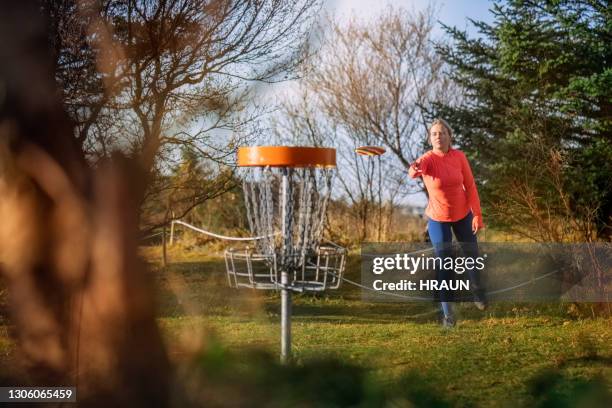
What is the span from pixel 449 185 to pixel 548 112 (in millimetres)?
4129

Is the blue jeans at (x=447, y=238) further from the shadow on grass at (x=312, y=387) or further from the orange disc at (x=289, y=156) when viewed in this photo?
the shadow on grass at (x=312, y=387)

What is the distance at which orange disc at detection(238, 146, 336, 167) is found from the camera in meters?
3.53

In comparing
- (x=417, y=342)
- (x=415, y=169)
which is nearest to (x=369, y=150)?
(x=417, y=342)

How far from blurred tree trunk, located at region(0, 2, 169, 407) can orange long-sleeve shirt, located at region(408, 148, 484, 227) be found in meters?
3.60

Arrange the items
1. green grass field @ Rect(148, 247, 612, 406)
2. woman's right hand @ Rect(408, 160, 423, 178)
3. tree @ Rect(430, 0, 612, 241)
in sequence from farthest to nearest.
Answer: tree @ Rect(430, 0, 612, 241), woman's right hand @ Rect(408, 160, 423, 178), green grass field @ Rect(148, 247, 612, 406)

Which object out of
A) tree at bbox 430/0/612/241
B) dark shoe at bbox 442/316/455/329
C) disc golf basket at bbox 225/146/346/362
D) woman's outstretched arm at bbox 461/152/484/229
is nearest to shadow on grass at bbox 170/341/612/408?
disc golf basket at bbox 225/146/346/362

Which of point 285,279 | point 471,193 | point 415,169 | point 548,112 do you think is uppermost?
point 548,112

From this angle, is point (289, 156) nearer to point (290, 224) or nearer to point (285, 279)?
point (290, 224)

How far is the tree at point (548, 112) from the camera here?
826cm

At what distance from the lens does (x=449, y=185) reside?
5.72 m

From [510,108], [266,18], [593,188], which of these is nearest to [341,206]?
[510,108]

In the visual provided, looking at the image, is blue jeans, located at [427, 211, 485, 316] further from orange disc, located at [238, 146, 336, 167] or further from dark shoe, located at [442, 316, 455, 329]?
orange disc, located at [238, 146, 336, 167]

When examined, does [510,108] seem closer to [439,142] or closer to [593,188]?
[593,188]

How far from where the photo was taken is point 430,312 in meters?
6.95
